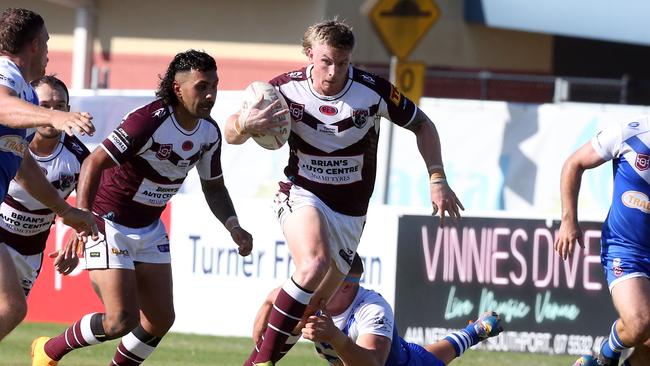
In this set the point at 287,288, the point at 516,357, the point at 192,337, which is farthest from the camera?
the point at 192,337

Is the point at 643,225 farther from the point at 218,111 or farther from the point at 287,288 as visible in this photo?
the point at 218,111

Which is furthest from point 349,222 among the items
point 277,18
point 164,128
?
point 277,18

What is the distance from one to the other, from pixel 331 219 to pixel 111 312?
4.99 ft

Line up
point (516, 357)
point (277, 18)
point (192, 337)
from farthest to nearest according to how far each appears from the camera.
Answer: point (277, 18), point (192, 337), point (516, 357)

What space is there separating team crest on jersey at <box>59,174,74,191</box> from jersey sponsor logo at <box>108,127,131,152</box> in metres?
0.68

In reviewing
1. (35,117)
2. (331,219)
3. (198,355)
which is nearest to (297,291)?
(331,219)

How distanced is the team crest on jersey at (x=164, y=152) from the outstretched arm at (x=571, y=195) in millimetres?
2479

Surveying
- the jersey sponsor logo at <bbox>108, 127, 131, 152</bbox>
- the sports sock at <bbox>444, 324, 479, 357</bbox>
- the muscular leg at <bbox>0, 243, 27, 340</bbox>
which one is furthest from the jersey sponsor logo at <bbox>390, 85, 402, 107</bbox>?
the muscular leg at <bbox>0, 243, 27, 340</bbox>

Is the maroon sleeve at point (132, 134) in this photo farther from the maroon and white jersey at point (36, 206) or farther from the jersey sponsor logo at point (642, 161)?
the jersey sponsor logo at point (642, 161)

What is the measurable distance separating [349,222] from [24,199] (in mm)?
2153

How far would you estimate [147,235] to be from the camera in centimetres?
845

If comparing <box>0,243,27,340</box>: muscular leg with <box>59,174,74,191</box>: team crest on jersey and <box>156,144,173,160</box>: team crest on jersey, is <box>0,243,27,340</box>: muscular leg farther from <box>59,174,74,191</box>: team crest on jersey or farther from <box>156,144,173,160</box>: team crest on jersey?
<box>59,174,74,191</box>: team crest on jersey

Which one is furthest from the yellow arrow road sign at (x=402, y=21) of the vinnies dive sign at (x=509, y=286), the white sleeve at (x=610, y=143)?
the white sleeve at (x=610, y=143)

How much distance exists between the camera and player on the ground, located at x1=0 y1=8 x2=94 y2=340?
6.87m
